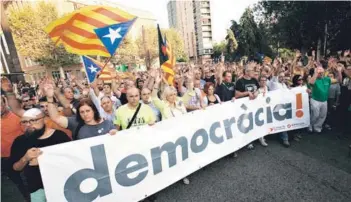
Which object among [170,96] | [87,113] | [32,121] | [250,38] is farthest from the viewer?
[250,38]

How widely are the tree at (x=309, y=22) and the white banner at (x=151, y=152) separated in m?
15.2

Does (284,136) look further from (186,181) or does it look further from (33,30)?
(33,30)

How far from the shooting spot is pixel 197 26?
9625 centimetres

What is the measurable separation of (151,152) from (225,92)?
8.63ft

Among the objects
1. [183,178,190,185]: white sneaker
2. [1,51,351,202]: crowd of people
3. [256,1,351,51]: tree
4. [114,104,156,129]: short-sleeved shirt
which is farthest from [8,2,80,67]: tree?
[183,178,190,185]: white sneaker

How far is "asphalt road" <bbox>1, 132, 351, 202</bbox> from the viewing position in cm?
340

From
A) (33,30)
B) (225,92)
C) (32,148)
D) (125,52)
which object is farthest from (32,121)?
(125,52)

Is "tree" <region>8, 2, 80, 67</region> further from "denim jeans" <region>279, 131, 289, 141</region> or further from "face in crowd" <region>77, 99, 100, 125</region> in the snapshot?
"denim jeans" <region>279, 131, 289, 141</region>

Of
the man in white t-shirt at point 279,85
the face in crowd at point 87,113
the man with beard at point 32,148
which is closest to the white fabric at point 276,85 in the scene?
the man in white t-shirt at point 279,85

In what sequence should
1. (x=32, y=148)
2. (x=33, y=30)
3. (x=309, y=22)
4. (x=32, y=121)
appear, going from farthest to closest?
(x=33, y=30) → (x=309, y=22) → (x=32, y=121) → (x=32, y=148)

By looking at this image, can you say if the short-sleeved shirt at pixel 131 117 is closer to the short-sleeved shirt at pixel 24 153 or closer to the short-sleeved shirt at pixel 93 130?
the short-sleeved shirt at pixel 93 130

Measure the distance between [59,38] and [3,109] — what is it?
1878 mm

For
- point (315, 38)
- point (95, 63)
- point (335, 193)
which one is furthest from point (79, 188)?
point (315, 38)

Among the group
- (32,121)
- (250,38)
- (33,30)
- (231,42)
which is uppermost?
(33,30)
